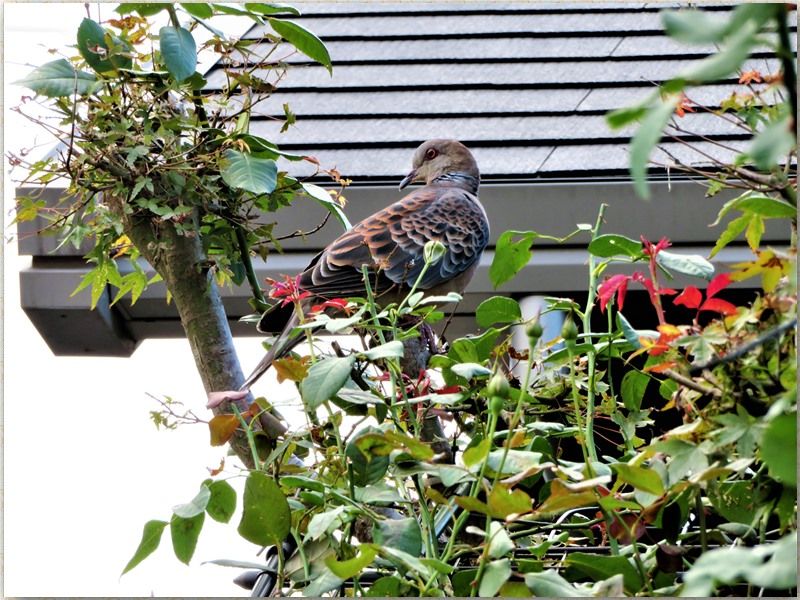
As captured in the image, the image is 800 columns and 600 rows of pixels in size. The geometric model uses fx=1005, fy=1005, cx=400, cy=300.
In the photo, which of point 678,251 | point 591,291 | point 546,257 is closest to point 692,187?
point 678,251

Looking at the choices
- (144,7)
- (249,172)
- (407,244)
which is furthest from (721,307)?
(407,244)

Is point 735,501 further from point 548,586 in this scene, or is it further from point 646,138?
point 646,138

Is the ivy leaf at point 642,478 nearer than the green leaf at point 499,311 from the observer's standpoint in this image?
Yes

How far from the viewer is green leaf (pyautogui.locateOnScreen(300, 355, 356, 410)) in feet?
2.71

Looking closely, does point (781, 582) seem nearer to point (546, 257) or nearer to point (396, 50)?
point (546, 257)

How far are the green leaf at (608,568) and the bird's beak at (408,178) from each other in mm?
2018

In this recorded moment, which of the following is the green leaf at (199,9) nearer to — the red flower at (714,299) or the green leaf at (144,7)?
the green leaf at (144,7)

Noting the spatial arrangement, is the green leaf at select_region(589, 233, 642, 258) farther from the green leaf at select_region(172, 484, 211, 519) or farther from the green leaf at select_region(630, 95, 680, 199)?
the green leaf at select_region(630, 95, 680, 199)

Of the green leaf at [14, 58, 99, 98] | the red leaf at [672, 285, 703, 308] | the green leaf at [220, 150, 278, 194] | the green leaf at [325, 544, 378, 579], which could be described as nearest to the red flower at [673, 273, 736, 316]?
the red leaf at [672, 285, 703, 308]

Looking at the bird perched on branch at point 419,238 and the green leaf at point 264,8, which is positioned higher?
the bird perched on branch at point 419,238

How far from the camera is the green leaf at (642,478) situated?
0.68 m

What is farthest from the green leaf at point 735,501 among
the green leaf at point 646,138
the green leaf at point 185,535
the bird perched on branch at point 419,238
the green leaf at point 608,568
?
the bird perched on branch at point 419,238

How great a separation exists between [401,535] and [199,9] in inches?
28.3

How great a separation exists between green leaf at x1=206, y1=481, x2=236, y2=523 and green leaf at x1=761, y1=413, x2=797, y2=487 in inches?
19.2
